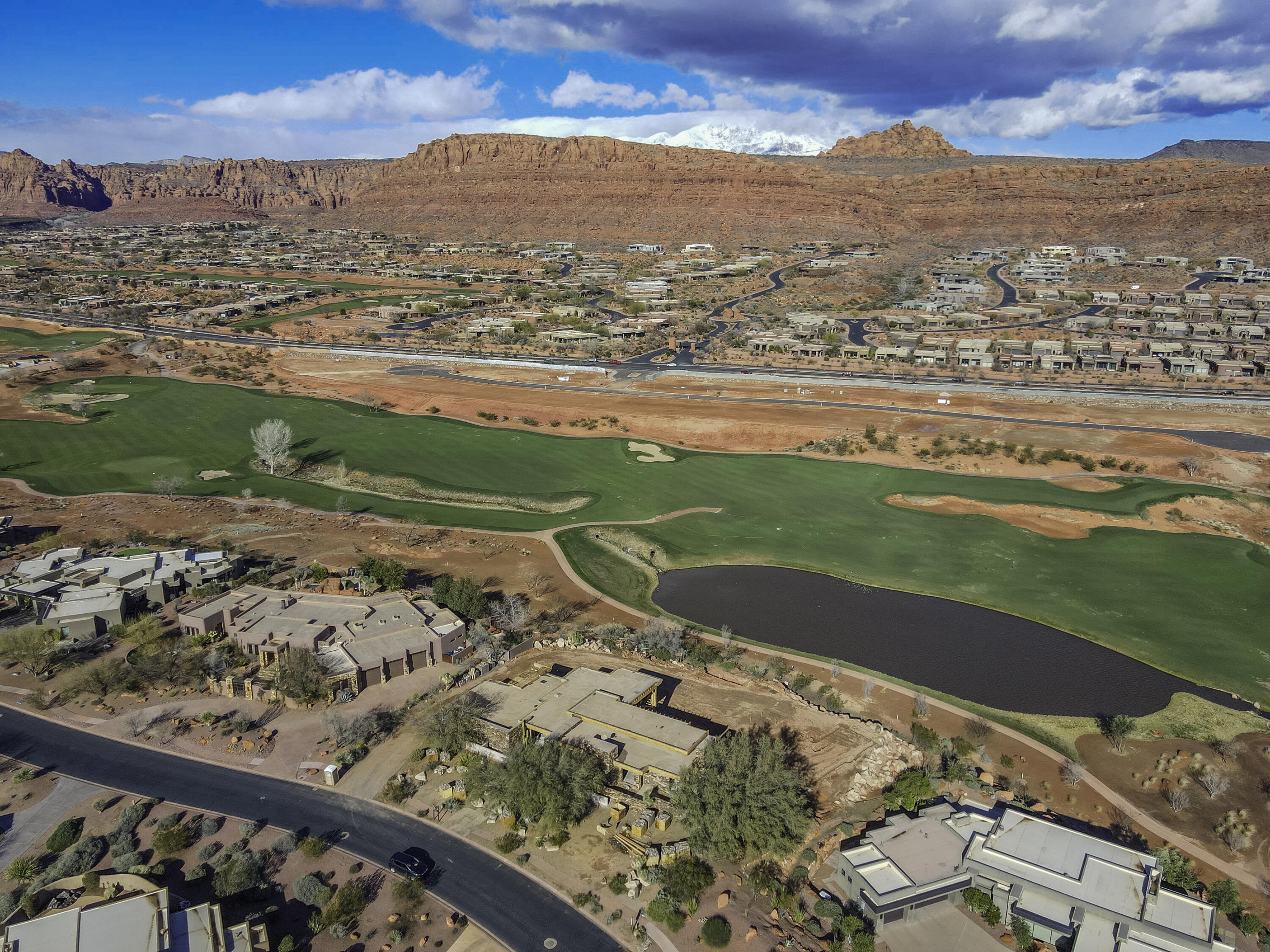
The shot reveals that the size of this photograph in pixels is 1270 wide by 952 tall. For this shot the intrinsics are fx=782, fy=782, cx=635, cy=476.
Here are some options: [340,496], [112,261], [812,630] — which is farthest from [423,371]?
[112,261]

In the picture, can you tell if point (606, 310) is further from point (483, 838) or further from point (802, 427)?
point (483, 838)

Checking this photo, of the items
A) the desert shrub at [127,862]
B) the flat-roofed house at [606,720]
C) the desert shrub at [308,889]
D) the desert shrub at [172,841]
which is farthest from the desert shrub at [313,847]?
the flat-roofed house at [606,720]

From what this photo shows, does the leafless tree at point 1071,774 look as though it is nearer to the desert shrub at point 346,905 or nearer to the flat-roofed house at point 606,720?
the flat-roofed house at point 606,720

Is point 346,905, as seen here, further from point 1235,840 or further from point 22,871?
point 1235,840

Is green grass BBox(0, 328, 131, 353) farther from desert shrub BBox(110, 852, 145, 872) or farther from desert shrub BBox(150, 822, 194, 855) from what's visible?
desert shrub BBox(110, 852, 145, 872)

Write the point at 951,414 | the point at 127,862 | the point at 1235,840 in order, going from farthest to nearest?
the point at 951,414
the point at 1235,840
the point at 127,862

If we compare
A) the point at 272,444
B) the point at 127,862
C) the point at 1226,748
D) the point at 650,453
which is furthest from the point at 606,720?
the point at 272,444
